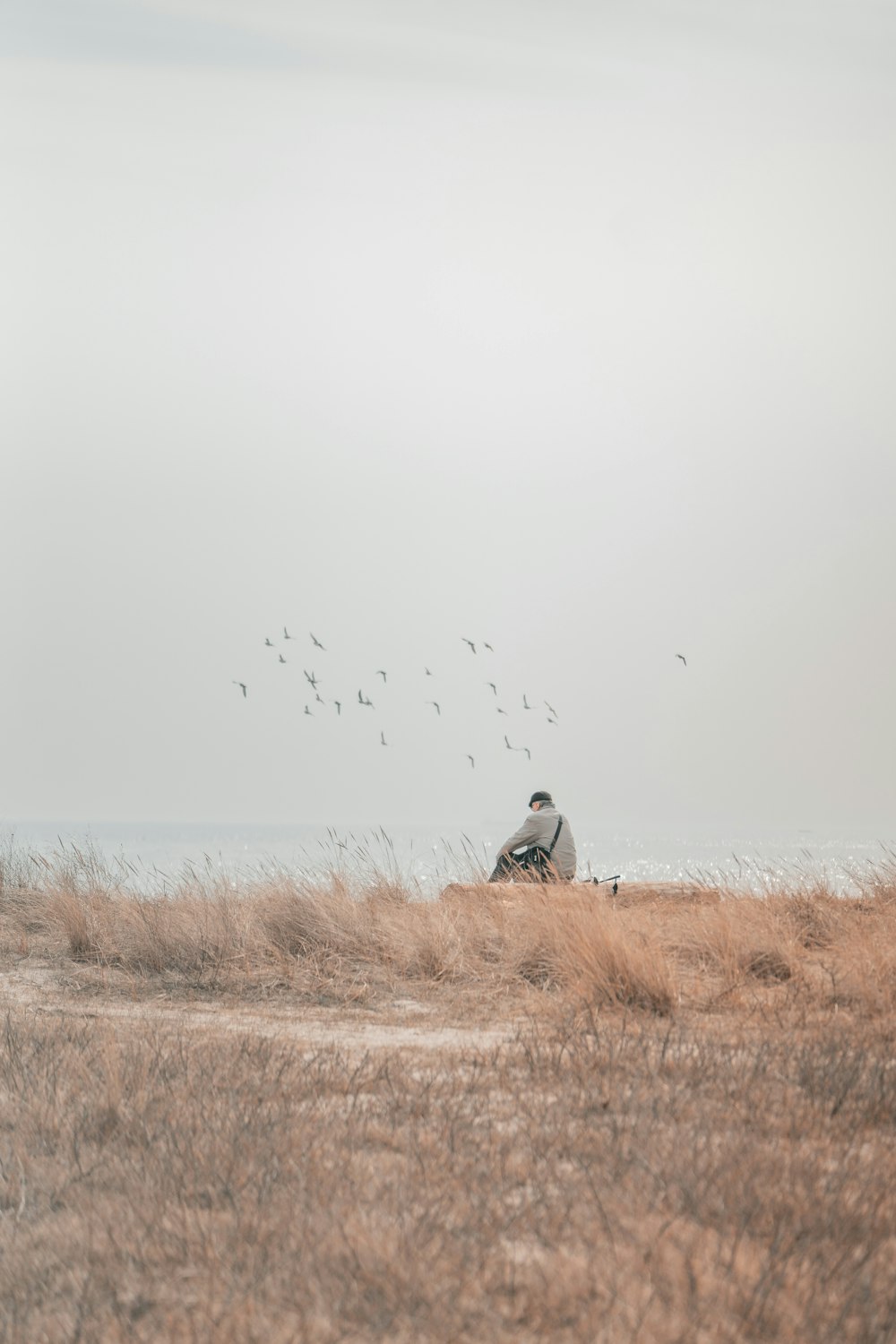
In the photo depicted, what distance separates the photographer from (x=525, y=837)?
12250 mm

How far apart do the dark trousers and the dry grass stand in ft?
12.2

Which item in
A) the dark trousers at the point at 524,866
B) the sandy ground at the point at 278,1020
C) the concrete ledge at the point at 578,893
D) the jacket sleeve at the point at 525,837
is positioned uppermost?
the jacket sleeve at the point at 525,837

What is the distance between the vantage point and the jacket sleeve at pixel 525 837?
40.1ft

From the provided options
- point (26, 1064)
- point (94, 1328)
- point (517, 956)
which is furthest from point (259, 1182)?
point (517, 956)

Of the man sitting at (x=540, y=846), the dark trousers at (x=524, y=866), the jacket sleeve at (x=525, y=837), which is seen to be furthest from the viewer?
the jacket sleeve at (x=525, y=837)

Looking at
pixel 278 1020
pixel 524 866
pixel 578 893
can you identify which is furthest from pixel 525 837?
pixel 278 1020

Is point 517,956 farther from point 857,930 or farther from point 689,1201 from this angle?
point 689,1201

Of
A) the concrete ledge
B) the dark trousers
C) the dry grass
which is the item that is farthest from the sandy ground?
the dark trousers

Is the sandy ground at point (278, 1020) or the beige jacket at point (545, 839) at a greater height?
the beige jacket at point (545, 839)

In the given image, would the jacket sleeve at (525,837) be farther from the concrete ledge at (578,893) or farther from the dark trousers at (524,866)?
the concrete ledge at (578,893)

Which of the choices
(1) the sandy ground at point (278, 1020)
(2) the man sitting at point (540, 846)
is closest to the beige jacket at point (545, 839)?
(2) the man sitting at point (540, 846)

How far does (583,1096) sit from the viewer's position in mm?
4223

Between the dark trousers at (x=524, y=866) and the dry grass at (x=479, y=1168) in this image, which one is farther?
the dark trousers at (x=524, y=866)

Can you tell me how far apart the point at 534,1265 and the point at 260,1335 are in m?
0.73
